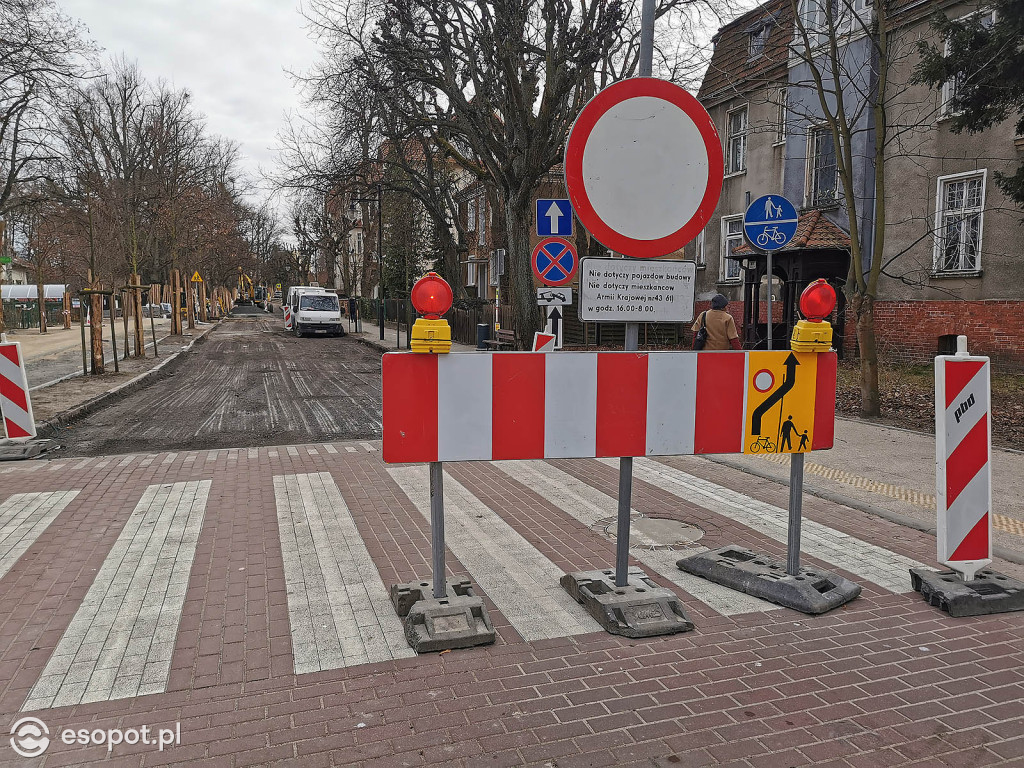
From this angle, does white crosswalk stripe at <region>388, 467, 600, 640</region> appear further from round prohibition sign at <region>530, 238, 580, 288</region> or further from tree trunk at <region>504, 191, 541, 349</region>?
tree trunk at <region>504, 191, 541, 349</region>

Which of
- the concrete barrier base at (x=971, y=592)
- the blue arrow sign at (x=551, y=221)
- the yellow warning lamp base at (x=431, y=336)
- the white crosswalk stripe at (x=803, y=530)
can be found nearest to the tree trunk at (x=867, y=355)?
the blue arrow sign at (x=551, y=221)

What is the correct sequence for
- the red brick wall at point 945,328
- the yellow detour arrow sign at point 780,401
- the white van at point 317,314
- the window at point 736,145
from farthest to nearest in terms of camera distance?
the white van at point 317,314 < the window at point 736,145 < the red brick wall at point 945,328 < the yellow detour arrow sign at point 780,401

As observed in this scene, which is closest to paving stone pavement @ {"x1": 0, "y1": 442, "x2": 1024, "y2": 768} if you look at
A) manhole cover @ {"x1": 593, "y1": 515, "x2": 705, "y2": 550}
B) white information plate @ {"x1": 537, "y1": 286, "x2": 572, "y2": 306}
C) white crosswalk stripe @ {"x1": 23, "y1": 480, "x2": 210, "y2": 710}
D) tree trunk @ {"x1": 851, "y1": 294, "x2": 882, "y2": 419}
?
white crosswalk stripe @ {"x1": 23, "y1": 480, "x2": 210, "y2": 710}

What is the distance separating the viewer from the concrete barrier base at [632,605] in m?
3.91

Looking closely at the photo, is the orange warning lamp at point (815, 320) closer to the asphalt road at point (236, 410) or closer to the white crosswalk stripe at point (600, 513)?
the white crosswalk stripe at point (600, 513)

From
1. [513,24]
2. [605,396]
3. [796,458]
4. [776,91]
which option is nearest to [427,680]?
[605,396]

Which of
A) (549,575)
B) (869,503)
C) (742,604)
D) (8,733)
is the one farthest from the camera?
(869,503)

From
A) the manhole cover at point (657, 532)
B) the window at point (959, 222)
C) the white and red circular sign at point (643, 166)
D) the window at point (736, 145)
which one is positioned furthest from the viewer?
the window at point (736, 145)

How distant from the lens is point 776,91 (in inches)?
870

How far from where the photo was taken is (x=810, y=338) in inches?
167

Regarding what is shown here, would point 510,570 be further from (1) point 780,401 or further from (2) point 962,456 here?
(2) point 962,456

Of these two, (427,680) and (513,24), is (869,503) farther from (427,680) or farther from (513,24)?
(513,24)

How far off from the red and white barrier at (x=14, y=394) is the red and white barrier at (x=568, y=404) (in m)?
6.61

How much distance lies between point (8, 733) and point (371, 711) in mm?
1485
